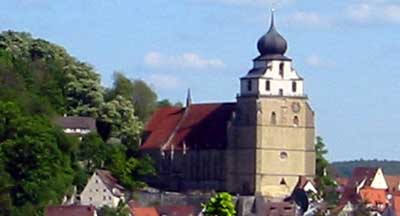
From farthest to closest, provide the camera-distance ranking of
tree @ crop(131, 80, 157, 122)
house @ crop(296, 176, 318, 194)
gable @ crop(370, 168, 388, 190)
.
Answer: tree @ crop(131, 80, 157, 122) → gable @ crop(370, 168, 388, 190) → house @ crop(296, 176, 318, 194)

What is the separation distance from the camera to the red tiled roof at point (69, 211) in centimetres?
8275

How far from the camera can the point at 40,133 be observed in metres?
91.8

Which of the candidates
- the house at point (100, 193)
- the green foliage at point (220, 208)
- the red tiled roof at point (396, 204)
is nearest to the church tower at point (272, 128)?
the house at point (100, 193)

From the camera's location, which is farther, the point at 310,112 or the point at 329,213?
Result: the point at 310,112

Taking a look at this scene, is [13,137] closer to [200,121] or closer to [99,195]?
[99,195]

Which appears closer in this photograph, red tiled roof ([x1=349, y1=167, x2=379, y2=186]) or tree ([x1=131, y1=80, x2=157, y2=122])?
red tiled roof ([x1=349, y1=167, x2=379, y2=186])

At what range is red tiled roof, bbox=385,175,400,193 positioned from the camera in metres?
117

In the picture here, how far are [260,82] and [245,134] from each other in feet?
9.74

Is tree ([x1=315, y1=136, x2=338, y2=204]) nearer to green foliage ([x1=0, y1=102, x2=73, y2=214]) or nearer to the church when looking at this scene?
the church

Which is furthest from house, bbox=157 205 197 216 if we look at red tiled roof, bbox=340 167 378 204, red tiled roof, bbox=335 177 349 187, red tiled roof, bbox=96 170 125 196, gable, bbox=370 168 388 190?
red tiled roof, bbox=335 177 349 187

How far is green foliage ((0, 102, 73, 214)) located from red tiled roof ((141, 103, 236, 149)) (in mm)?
14833

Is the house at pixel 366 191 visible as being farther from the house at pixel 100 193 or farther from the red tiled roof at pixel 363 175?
the house at pixel 100 193

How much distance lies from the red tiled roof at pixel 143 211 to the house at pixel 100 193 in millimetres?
3602

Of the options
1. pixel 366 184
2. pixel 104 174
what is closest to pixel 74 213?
pixel 104 174
